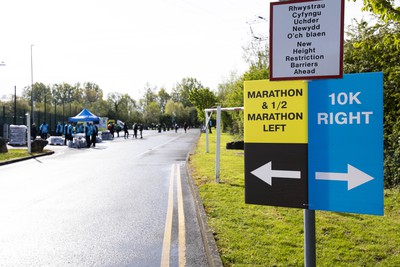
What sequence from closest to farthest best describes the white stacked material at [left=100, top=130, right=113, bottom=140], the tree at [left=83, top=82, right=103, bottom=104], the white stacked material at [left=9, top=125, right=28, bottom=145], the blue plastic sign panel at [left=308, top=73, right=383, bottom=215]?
the blue plastic sign panel at [left=308, top=73, right=383, bottom=215] → the white stacked material at [left=9, top=125, right=28, bottom=145] → the white stacked material at [left=100, top=130, right=113, bottom=140] → the tree at [left=83, top=82, right=103, bottom=104]

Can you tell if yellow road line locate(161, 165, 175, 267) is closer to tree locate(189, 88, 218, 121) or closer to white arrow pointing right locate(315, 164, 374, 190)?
white arrow pointing right locate(315, 164, 374, 190)

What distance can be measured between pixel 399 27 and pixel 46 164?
13.2m

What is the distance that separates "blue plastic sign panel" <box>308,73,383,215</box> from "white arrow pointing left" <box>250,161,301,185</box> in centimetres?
11

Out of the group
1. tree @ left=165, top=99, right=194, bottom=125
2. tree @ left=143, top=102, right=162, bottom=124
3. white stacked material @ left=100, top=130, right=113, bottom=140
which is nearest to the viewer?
white stacked material @ left=100, top=130, right=113, bottom=140

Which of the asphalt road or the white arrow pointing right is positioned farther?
the asphalt road

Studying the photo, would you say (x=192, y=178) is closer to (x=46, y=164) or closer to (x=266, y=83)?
(x=46, y=164)

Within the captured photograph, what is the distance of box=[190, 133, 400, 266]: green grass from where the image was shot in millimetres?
4406

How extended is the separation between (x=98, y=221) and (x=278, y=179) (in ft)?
15.4

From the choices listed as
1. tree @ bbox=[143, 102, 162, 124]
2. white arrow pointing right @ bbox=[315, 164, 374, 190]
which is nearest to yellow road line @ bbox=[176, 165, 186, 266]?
white arrow pointing right @ bbox=[315, 164, 374, 190]

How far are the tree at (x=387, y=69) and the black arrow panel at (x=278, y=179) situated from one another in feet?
18.1

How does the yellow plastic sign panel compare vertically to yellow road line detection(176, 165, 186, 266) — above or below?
above

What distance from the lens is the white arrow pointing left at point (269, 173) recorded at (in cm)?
261

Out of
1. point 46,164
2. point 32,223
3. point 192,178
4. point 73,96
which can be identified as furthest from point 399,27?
point 73,96

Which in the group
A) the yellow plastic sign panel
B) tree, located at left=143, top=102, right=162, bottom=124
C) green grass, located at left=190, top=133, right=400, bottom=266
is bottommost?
green grass, located at left=190, top=133, right=400, bottom=266
